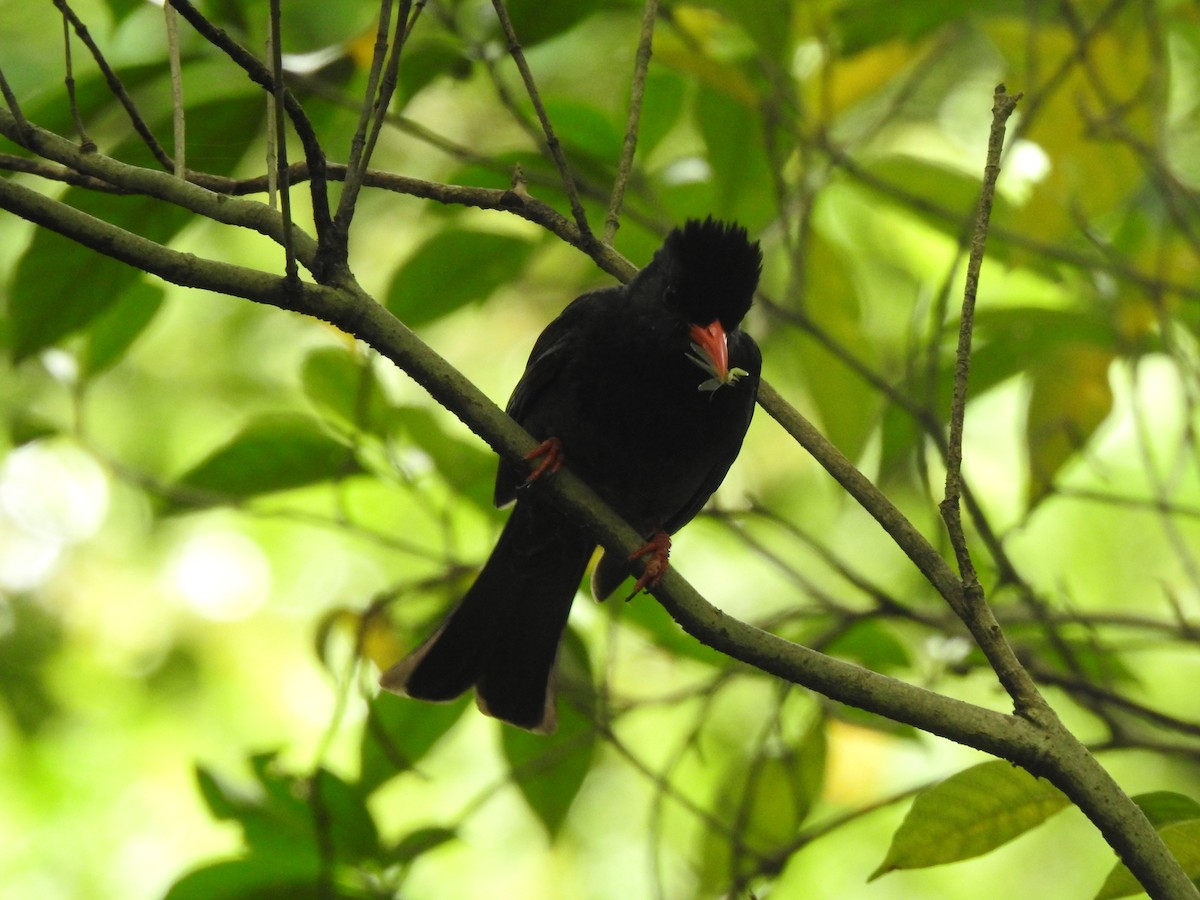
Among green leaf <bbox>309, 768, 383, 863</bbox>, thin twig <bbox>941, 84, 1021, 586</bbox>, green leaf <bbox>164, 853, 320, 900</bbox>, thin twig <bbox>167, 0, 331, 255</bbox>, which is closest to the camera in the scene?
thin twig <bbox>167, 0, 331, 255</bbox>

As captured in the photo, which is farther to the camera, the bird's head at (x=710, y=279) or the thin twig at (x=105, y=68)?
the bird's head at (x=710, y=279)

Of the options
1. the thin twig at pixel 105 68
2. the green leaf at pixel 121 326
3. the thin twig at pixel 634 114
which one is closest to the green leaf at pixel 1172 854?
the thin twig at pixel 634 114

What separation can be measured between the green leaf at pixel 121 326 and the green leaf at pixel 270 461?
29 centimetres

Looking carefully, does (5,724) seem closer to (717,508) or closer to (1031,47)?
(717,508)

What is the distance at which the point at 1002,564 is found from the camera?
8.14 ft

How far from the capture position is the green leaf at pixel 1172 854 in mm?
1606

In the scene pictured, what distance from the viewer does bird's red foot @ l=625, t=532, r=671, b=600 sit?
6.23ft

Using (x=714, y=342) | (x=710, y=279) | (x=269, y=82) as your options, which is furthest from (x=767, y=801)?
(x=269, y=82)

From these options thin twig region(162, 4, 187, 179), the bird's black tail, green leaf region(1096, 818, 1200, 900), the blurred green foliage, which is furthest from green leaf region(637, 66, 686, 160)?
green leaf region(1096, 818, 1200, 900)

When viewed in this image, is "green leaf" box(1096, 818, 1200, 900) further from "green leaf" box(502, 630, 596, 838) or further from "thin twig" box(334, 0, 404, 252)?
"green leaf" box(502, 630, 596, 838)

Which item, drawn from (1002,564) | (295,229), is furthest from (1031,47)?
(295,229)

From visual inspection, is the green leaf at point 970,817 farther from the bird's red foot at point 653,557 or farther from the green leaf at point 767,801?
the green leaf at point 767,801

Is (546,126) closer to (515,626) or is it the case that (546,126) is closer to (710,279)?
(710,279)

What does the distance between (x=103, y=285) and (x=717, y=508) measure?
140 cm
